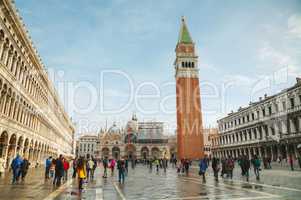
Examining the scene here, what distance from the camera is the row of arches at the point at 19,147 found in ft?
66.5

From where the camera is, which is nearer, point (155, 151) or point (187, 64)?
point (187, 64)

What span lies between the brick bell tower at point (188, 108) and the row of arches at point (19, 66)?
32.0 metres

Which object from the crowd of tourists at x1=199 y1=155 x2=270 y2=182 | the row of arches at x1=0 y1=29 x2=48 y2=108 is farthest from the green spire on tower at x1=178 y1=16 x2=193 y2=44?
the crowd of tourists at x1=199 y1=155 x2=270 y2=182

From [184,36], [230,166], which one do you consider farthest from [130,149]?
[230,166]

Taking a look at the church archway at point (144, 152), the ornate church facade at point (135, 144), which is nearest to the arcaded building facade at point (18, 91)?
the ornate church facade at point (135, 144)

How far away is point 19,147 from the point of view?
24203 millimetres

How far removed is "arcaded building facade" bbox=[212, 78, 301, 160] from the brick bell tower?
7.98 m

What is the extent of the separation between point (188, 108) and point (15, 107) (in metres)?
38.9

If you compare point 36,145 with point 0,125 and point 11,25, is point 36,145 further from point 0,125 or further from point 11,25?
point 11,25

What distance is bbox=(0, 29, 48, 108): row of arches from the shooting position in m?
19.0

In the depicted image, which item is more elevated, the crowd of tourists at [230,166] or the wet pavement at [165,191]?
the crowd of tourists at [230,166]

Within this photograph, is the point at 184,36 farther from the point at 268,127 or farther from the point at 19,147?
the point at 19,147

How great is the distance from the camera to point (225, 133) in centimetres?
5956

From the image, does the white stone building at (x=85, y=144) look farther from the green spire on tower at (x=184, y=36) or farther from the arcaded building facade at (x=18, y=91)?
the arcaded building facade at (x=18, y=91)
